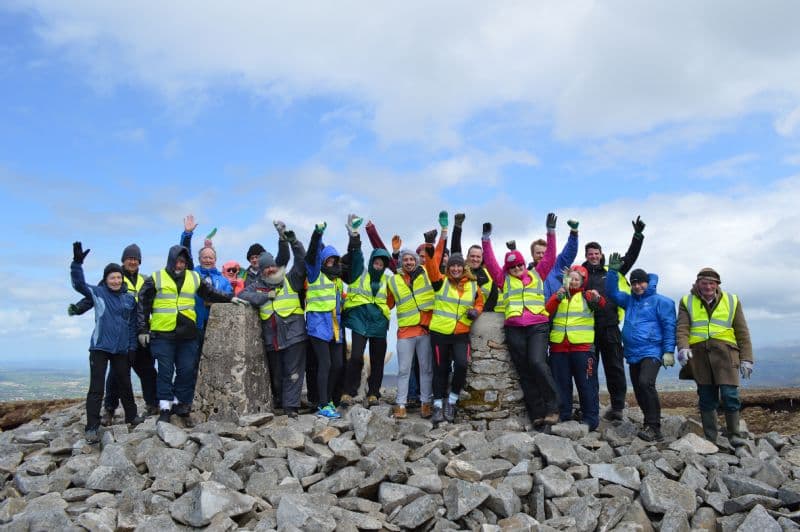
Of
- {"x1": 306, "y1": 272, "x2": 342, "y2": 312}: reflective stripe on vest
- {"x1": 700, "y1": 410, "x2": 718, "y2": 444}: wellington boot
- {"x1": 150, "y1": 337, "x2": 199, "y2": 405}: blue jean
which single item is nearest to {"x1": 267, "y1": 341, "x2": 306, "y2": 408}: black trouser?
{"x1": 306, "y1": 272, "x2": 342, "y2": 312}: reflective stripe on vest

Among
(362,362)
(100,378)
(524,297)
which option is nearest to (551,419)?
(524,297)

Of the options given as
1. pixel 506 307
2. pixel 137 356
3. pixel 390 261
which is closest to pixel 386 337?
pixel 390 261

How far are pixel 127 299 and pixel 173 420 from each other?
6.76ft

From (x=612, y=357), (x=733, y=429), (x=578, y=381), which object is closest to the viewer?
(x=733, y=429)

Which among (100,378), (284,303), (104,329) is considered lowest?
(100,378)

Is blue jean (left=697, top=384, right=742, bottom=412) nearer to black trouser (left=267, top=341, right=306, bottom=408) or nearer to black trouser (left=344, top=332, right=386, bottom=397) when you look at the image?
black trouser (left=344, top=332, right=386, bottom=397)

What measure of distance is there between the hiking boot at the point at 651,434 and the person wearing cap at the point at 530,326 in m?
1.35

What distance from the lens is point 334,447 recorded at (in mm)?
7941

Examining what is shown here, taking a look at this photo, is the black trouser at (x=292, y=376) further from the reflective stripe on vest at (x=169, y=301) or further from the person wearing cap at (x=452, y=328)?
the person wearing cap at (x=452, y=328)

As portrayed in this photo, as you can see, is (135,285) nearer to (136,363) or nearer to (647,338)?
(136,363)

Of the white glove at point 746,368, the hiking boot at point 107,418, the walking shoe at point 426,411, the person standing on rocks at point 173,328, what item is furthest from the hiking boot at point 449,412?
the hiking boot at point 107,418

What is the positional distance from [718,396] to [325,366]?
20.3 feet

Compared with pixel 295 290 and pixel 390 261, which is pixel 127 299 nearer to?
pixel 295 290

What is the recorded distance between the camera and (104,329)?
29.6 feet
